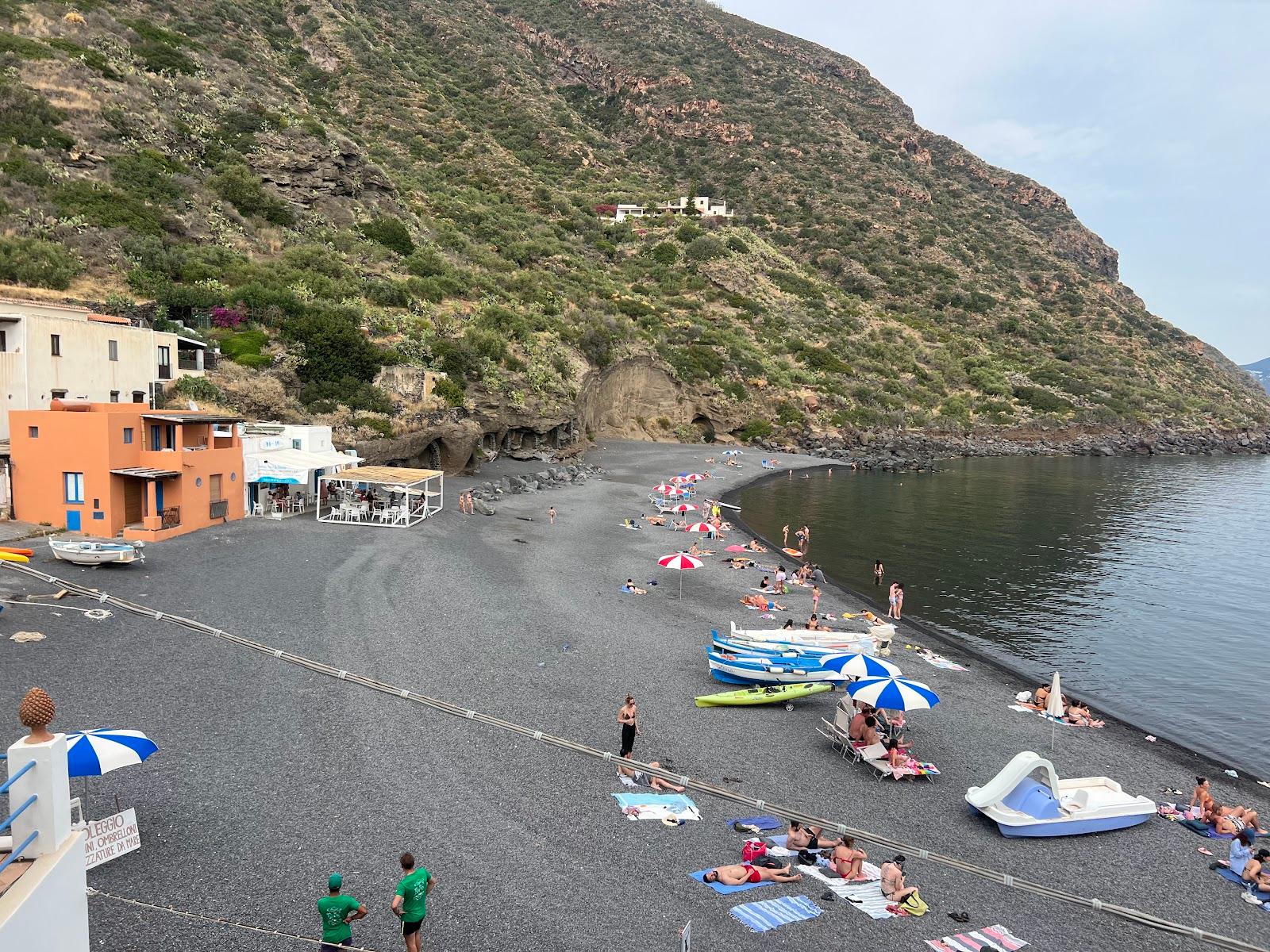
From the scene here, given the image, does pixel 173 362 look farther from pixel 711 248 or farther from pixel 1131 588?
pixel 711 248

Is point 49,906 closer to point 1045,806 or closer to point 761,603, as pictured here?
point 1045,806

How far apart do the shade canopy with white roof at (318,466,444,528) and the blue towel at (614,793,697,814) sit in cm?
1974

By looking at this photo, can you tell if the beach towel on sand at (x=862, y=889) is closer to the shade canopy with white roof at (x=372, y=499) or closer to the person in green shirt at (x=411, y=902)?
the person in green shirt at (x=411, y=902)

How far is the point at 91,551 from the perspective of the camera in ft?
62.2

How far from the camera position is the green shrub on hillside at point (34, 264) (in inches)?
1292

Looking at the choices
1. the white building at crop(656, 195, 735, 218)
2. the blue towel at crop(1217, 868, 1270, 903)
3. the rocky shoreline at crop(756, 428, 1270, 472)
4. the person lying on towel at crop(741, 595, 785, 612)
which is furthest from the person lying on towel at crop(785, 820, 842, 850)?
the white building at crop(656, 195, 735, 218)

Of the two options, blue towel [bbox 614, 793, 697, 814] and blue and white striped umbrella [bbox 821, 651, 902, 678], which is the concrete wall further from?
blue and white striped umbrella [bbox 821, 651, 902, 678]

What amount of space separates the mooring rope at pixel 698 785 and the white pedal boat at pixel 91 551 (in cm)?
153

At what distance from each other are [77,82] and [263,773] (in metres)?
58.6

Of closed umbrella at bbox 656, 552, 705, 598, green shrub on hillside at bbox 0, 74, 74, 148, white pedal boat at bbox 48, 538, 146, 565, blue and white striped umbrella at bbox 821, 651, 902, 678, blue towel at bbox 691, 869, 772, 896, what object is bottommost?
blue towel at bbox 691, 869, 772, 896

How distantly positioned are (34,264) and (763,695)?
1527 inches

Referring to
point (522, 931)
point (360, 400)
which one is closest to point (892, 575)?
point (522, 931)

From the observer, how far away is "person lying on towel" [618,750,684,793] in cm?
1141

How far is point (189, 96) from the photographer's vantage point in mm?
55375
